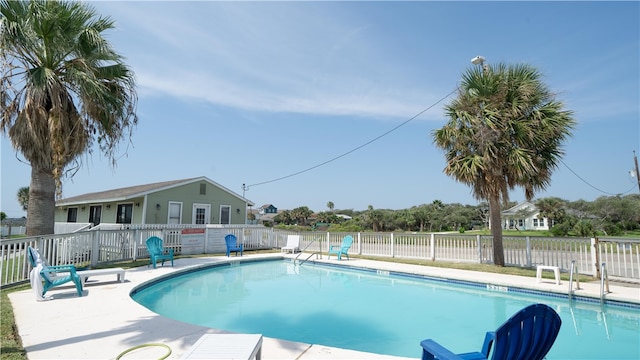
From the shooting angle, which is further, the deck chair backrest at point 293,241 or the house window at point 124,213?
the house window at point 124,213

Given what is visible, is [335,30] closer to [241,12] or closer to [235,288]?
[241,12]

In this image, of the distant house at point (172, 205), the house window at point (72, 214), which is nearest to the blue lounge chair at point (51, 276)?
the distant house at point (172, 205)

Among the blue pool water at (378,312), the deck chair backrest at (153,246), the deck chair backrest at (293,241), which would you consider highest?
the deck chair backrest at (153,246)

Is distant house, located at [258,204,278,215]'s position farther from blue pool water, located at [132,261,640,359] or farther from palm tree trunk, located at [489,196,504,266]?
palm tree trunk, located at [489,196,504,266]

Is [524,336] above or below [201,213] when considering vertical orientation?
below

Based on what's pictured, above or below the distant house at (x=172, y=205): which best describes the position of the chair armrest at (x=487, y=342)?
below

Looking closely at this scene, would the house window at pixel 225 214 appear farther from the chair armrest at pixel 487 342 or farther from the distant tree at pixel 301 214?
the distant tree at pixel 301 214

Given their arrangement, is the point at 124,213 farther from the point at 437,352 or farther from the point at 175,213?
the point at 437,352

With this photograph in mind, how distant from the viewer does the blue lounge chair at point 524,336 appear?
2.27 meters

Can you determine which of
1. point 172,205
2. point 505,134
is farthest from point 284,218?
point 505,134

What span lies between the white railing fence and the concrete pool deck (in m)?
1.33

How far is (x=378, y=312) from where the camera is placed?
22.4ft

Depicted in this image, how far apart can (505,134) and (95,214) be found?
24017 millimetres

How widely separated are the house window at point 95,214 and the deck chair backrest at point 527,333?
24.2 m
